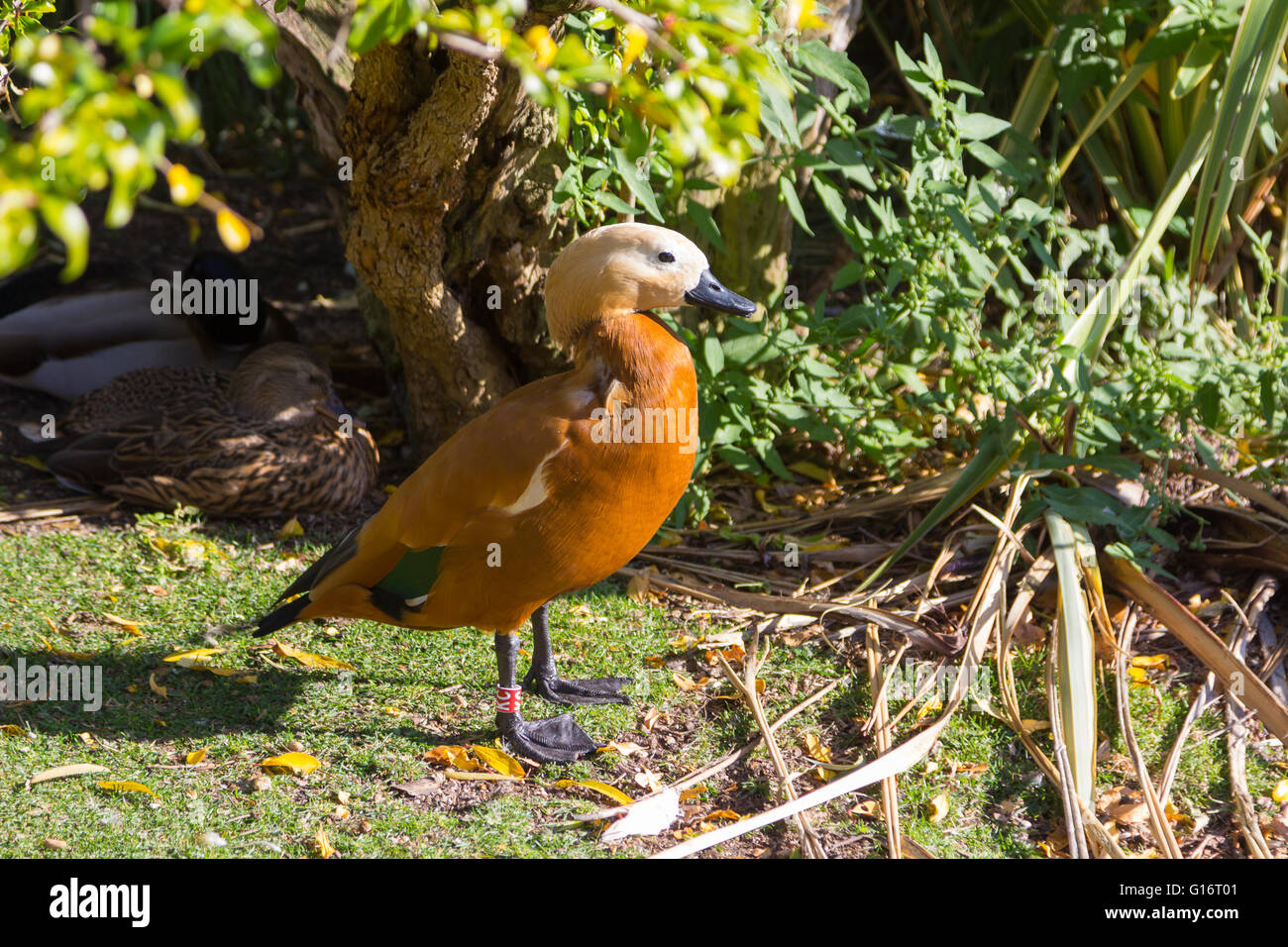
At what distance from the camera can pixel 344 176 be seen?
149 inches

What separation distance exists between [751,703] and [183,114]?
2.26 metres

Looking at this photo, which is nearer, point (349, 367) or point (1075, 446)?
point (1075, 446)

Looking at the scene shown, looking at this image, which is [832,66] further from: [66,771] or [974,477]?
[66,771]

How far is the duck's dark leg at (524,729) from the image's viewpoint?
9.46 ft

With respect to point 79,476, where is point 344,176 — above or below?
above

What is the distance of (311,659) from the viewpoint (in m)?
3.27

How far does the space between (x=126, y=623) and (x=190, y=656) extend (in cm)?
28

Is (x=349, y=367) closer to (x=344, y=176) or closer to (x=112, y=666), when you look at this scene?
(x=344, y=176)

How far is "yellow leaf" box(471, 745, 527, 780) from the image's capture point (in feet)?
9.38

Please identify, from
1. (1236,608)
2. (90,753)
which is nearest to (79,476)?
(90,753)
